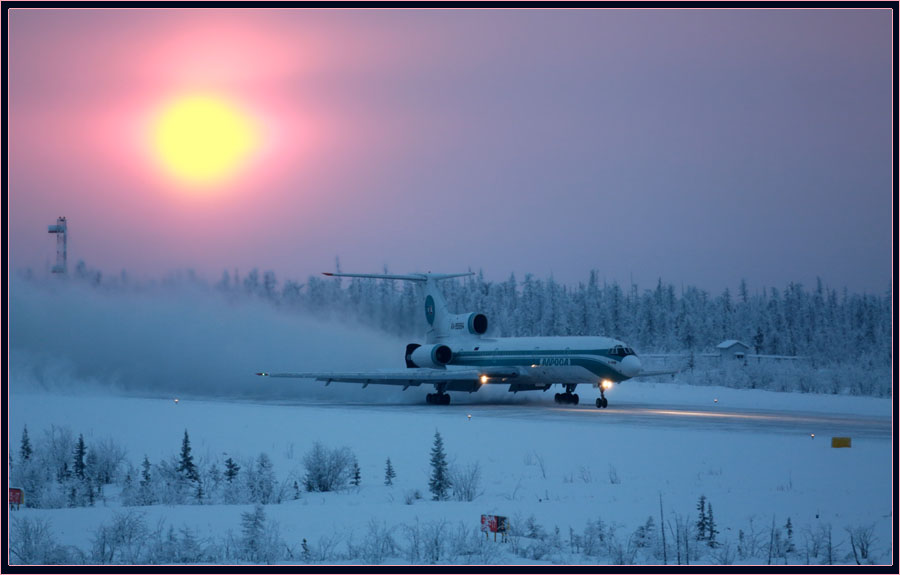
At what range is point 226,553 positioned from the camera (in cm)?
1344

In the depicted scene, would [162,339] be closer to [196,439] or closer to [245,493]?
[196,439]

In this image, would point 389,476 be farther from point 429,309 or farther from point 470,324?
point 429,309

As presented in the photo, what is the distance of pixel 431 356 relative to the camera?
44.9 metres

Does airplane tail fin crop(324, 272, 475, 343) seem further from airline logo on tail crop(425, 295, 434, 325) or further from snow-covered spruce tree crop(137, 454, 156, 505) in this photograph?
snow-covered spruce tree crop(137, 454, 156, 505)

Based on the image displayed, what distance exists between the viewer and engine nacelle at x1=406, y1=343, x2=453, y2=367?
4494cm

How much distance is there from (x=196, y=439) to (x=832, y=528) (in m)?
16.6

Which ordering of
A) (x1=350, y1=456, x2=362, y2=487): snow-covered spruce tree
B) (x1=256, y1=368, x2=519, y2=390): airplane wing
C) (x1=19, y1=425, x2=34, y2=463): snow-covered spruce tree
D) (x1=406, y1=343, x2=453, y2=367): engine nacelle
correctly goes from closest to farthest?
(x1=350, y1=456, x2=362, y2=487): snow-covered spruce tree < (x1=19, y1=425, x2=34, y2=463): snow-covered spruce tree < (x1=256, y1=368, x2=519, y2=390): airplane wing < (x1=406, y1=343, x2=453, y2=367): engine nacelle

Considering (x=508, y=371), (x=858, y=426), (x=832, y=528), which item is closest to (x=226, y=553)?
(x=832, y=528)

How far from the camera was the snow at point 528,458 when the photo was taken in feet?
51.5

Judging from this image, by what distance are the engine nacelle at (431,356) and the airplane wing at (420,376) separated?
156 centimetres

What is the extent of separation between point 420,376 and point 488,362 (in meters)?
3.51

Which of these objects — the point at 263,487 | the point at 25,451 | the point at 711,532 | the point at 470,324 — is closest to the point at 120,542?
the point at 263,487

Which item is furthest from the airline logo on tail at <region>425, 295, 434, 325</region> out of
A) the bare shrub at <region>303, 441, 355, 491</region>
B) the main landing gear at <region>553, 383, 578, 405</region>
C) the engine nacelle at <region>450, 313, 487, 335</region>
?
the bare shrub at <region>303, 441, 355, 491</region>

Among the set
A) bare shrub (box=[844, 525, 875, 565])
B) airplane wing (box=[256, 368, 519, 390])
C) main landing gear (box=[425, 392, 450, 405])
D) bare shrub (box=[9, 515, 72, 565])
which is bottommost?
bare shrub (box=[844, 525, 875, 565])
